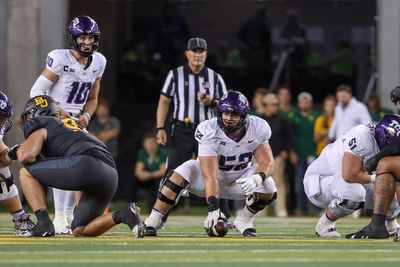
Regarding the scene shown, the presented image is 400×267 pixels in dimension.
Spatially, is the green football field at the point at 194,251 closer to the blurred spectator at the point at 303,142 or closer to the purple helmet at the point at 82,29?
the purple helmet at the point at 82,29

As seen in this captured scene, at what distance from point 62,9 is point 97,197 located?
868 cm

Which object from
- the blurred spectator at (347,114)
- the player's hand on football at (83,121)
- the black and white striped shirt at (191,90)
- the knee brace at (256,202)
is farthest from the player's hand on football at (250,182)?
the blurred spectator at (347,114)

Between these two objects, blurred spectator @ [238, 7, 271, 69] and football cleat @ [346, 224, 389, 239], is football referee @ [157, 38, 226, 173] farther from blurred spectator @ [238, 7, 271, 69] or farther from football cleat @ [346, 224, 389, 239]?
blurred spectator @ [238, 7, 271, 69]

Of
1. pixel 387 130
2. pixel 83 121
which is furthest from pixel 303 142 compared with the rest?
pixel 387 130

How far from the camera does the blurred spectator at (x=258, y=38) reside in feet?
63.3

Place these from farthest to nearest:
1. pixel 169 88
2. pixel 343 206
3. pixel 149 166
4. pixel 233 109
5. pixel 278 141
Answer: pixel 149 166
pixel 278 141
pixel 169 88
pixel 343 206
pixel 233 109

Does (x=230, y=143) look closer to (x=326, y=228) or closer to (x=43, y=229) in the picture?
(x=326, y=228)

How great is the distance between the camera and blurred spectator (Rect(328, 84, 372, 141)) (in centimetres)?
1512

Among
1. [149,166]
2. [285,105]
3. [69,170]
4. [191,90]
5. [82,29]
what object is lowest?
[149,166]

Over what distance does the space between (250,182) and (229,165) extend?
0.46 m

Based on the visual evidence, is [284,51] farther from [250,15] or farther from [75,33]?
[75,33]

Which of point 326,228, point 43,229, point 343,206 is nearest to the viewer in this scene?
point 43,229

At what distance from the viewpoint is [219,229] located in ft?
31.0

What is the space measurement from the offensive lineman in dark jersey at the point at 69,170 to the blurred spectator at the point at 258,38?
10259 millimetres
